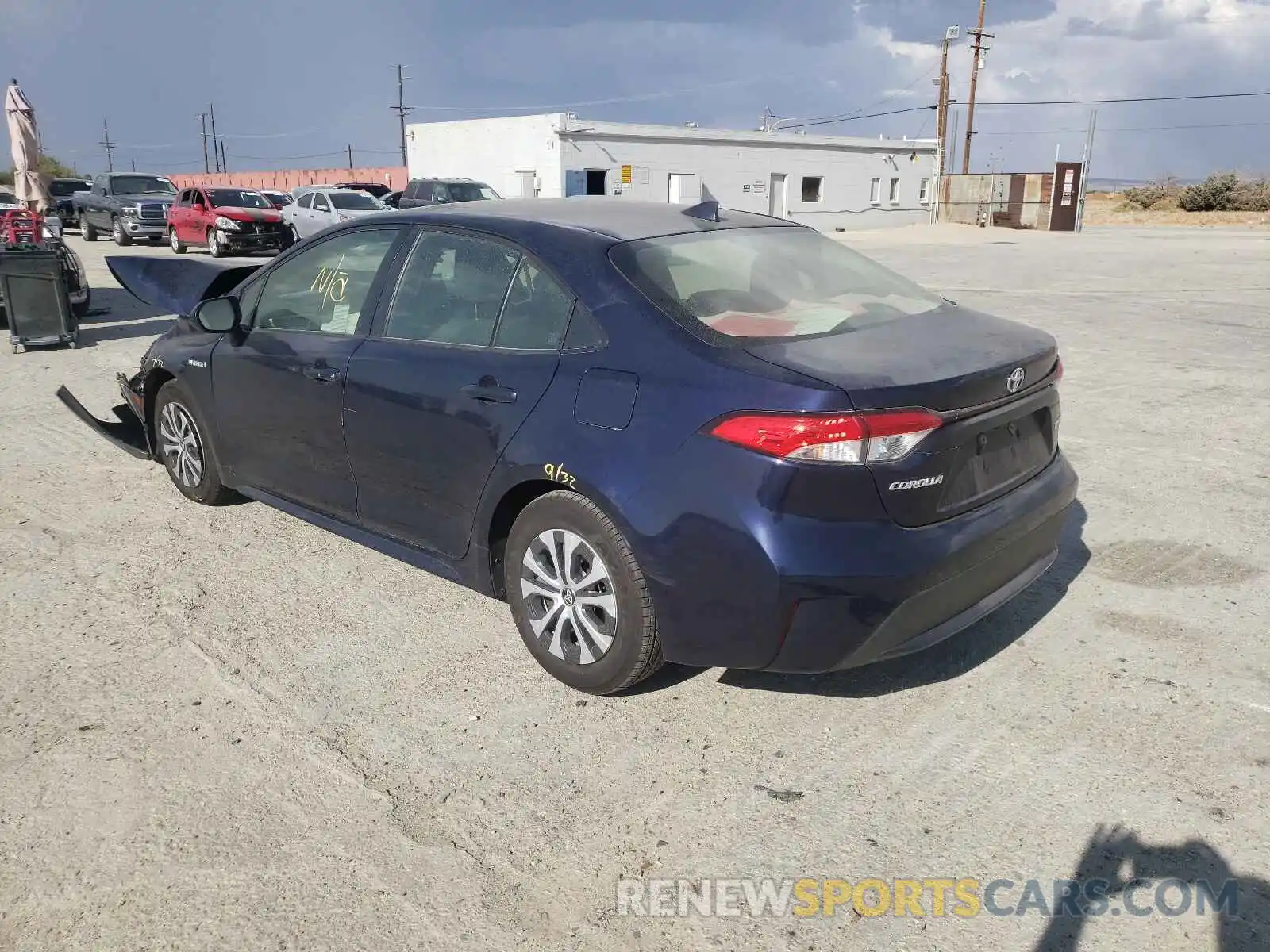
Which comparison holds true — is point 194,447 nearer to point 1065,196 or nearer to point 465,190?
point 465,190

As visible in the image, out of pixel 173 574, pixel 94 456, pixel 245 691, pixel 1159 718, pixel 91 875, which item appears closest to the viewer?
pixel 91 875

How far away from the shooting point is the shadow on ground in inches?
141

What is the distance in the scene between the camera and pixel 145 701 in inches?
137

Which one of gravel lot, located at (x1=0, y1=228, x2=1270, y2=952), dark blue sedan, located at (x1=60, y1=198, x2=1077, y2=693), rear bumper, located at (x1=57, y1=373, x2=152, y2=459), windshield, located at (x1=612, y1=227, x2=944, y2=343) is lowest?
gravel lot, located at (x1=0, y1=228, x2=1270, y2=952)

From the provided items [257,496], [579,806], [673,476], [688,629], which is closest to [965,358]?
[673,476]

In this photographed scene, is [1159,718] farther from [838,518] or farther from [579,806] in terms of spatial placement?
[579,806]

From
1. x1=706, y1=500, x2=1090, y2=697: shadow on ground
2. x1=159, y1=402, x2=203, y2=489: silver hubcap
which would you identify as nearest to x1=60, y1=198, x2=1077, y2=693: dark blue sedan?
x1=706, y1=500, x2=1090, y2=697: shadow on ground

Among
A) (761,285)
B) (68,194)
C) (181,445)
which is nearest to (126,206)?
(68,194)

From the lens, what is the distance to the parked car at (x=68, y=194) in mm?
31953

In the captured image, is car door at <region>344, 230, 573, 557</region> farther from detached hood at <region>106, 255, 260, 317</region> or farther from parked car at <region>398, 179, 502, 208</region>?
parked car at <region>398, 179, 502, 208</region>

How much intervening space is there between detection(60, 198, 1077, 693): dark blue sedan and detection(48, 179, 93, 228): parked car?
32035 mm

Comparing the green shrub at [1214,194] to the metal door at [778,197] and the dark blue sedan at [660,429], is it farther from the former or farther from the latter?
the dark blue sedan at [660,429]

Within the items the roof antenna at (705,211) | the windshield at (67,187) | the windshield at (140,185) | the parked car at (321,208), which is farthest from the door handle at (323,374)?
the windshield at (67,187)

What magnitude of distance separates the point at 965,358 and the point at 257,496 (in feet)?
11.1
